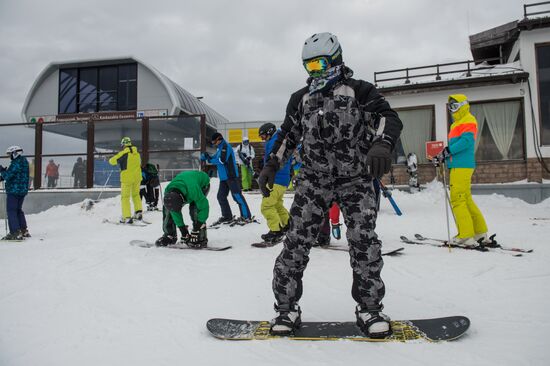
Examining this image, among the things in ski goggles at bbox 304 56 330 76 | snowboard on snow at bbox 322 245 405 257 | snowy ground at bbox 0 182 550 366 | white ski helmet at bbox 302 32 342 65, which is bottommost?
snowy ground at bbox 0 182 550 366

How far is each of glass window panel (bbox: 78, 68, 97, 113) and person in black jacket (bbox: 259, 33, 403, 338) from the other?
2372 cm

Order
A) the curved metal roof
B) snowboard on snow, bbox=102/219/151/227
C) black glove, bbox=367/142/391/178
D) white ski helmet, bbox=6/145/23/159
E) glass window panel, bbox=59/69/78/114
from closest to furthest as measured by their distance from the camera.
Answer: black glove, bbox=367/142/391/178 → white ski helmet, bbox=6/145/23/159 → snowboard on snow, bbox=102/219/151/227 → the curved metal roof → glass window panel, bbox=59/69/78/114

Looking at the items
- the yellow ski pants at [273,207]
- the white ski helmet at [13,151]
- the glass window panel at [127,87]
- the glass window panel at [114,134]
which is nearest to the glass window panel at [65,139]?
the glass window panel at [114,134]

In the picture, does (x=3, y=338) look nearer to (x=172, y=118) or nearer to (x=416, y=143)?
(x=172, y=118)

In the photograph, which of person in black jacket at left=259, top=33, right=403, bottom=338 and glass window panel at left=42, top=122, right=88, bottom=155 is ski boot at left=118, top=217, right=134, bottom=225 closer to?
glass window panel at left=42, top=122, right=88, bottom=155

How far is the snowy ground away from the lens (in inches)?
74.5

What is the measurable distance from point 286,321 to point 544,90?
13984mm

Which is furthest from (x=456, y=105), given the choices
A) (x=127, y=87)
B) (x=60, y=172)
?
(x=127, y=87)

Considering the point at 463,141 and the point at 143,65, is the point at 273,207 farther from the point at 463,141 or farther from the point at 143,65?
the point at 143,65

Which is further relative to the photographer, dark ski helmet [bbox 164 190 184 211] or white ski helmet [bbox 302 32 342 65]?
dark ski helmet [bbox 164 190 184 211]

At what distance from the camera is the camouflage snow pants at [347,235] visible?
84.5 inches

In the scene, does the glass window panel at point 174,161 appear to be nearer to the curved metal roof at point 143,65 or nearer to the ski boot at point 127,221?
the ski boot at point 127,221

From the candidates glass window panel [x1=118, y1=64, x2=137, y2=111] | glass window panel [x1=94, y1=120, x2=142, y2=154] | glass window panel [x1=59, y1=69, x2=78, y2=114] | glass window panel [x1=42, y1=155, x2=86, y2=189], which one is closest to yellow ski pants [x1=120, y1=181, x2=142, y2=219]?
glass window panel [x1=94, y1=120, x2=142, y2=154]

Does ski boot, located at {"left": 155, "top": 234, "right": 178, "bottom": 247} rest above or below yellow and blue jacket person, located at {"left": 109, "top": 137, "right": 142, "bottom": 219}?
below
